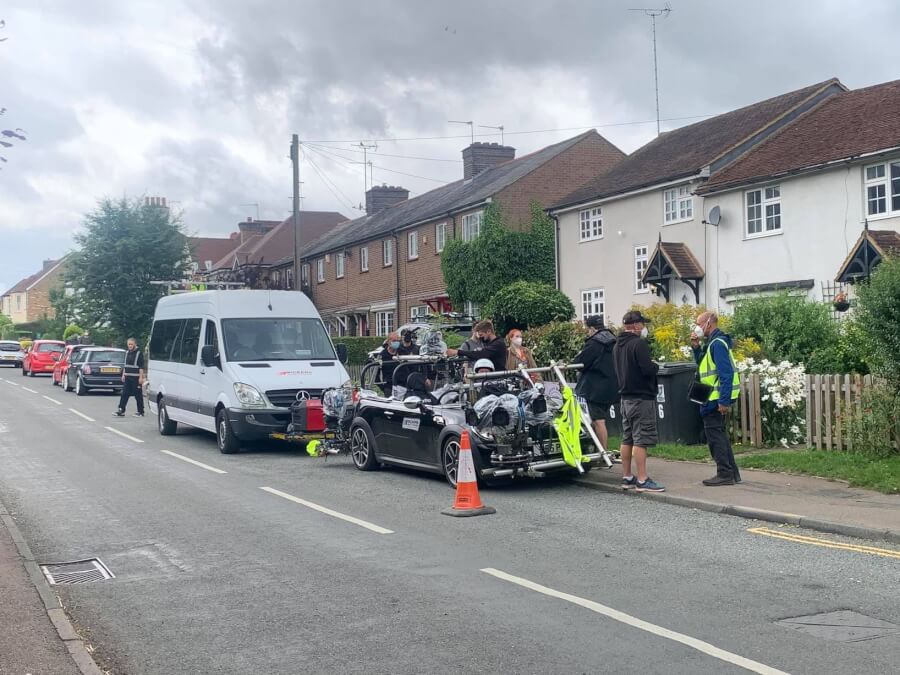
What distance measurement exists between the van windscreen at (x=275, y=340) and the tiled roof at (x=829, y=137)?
1372cm

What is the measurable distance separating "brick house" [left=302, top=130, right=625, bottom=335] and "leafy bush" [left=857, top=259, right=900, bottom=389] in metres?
23.6

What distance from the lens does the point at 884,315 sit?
11688mm

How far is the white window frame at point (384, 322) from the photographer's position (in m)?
42.7

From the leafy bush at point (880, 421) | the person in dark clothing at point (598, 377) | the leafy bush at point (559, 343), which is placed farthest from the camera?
the leafy bush at point (559, 343)

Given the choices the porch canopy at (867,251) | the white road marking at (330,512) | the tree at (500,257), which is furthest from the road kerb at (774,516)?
the tree at (500,257)

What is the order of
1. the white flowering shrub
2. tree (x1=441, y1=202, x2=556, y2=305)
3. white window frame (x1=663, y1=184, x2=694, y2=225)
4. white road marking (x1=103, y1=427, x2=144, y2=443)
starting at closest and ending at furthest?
1. the white flowering shrub
2. white road marking (x1=103, y1=427, x2=144, y2=443)
3. white window frame (x1=663, y1=184, x2=694, y2=225)
4. tree (x1=441, y1=202, x2=556, y2=305)

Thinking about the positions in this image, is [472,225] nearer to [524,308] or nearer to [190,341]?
[524,308]

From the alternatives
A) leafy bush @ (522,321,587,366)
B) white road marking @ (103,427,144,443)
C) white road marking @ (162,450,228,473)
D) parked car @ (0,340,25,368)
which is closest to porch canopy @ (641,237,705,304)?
leafy bush @ (522,321,587,366)

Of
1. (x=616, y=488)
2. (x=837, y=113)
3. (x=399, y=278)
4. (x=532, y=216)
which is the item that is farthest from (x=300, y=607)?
(x=399, y=278)

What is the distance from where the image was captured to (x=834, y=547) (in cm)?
796

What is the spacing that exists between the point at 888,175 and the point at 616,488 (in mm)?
14902

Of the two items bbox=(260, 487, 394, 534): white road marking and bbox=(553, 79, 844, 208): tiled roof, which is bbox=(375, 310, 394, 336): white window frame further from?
bbox=(260, 487, 394, 534): white road marking

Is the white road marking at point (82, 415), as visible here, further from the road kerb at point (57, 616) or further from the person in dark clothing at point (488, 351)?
the road kerb at point (57, 616)

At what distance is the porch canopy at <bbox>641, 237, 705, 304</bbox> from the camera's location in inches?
1072
